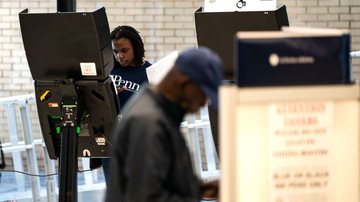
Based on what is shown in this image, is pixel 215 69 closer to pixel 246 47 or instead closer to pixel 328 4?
pixel 246 47

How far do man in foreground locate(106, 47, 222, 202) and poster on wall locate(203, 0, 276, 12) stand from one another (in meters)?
2.60

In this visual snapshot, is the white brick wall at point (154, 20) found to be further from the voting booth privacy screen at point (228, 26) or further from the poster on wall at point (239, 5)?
the voting booth privacy screen at point (228, 26)

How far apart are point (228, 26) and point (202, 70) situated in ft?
7.48

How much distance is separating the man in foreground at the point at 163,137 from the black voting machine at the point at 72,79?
201 centimetres

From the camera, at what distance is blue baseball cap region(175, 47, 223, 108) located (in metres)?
2.59

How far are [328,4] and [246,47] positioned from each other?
3.98 meters

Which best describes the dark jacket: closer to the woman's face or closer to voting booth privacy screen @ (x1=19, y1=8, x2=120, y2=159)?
voting booth privacy screen @ (x1=19, y1=8, x2=120, y2=159)

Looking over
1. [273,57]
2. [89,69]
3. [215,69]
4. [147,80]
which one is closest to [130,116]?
[215,69]

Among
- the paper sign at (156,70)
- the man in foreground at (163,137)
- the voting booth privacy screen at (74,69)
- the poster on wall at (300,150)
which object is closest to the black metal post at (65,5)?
the voting booth privacy screen at (74,69)

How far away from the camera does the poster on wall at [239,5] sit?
5.21 metres

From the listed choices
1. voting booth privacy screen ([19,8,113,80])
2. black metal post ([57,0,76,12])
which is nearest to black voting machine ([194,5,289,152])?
voting booth privacy screen ([19,8,113,80])

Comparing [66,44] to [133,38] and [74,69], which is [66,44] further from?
[133,38]

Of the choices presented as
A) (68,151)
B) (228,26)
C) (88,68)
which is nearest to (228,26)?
(228,26)

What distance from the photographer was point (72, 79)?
4.70m
